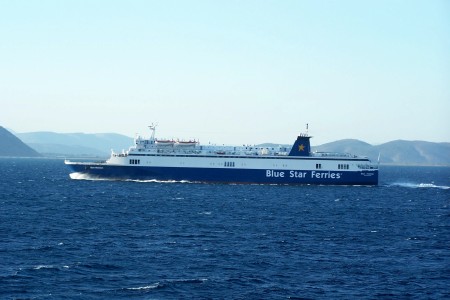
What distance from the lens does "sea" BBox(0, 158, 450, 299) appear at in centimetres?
3831

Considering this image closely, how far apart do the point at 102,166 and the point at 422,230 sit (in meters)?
71.5

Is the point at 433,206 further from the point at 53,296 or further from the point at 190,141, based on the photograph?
the point at 53,296

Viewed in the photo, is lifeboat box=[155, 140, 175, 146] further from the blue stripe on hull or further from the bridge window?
the bridge window

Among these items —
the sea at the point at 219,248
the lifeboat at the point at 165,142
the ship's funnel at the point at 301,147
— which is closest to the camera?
the sea at the point at 219,248

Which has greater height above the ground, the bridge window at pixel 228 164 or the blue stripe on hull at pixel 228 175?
the bridge window at pixel 228 164

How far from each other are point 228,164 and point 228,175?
206cm

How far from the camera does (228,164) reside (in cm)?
12162

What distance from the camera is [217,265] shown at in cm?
4450

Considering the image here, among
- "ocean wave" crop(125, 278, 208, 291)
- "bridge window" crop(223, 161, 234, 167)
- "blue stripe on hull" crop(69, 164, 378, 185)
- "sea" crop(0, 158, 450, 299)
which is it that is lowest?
"ocean wave" crop(125, 278, 208, 291)

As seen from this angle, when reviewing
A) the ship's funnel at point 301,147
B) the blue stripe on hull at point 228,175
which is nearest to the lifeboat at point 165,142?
the blue stripe on hull at point 228,175

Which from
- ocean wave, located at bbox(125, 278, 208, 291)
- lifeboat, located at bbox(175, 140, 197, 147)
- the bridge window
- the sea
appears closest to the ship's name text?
the bridge window

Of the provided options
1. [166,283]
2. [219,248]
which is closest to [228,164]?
[219,248]

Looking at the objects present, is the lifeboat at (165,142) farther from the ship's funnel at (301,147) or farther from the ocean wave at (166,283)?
the ocean wave at (166,283)

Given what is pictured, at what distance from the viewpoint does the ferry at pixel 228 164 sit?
4766 inches
